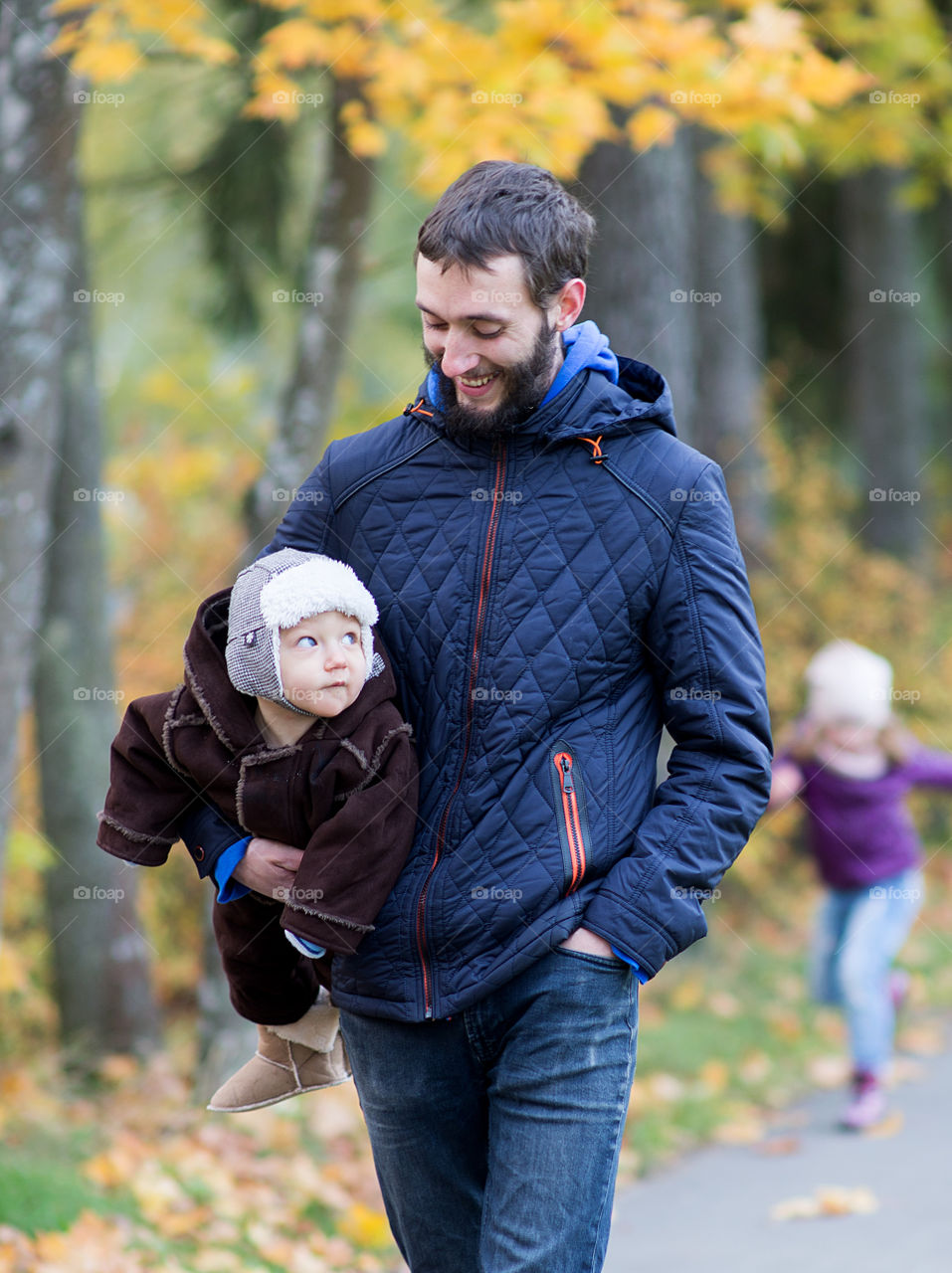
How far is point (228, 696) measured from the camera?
246 cm

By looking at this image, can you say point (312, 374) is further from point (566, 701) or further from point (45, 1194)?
point (566, 701)

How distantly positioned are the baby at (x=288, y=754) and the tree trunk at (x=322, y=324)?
9.72 ft

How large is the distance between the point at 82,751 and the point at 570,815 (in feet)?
13.9

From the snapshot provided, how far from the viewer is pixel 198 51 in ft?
17.4

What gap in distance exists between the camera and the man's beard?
2.36m

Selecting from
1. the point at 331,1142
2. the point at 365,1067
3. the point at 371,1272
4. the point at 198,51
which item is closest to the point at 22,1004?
the point at 331,1142

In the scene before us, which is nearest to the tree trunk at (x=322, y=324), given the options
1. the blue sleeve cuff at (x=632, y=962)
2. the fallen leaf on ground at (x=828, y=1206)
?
the fallen leaf on ground at (x=828, y=1206)

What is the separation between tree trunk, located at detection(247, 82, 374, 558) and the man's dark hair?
313 centimetres

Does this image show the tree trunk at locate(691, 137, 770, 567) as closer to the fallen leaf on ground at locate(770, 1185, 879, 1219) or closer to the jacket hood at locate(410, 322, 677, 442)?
the fallen leaf on ground at locate(770, 1185, 879, 1219)

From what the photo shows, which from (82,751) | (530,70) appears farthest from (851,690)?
(82,751)

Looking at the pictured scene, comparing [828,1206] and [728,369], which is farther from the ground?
[728,369]

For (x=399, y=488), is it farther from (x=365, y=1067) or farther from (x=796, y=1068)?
(x=796, y=1068)

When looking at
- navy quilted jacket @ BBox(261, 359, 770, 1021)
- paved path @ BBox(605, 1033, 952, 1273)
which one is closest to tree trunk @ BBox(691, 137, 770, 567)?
paved path @ BBox(605, 1033, 952, 1273)

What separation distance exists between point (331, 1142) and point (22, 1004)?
237 centimetres
